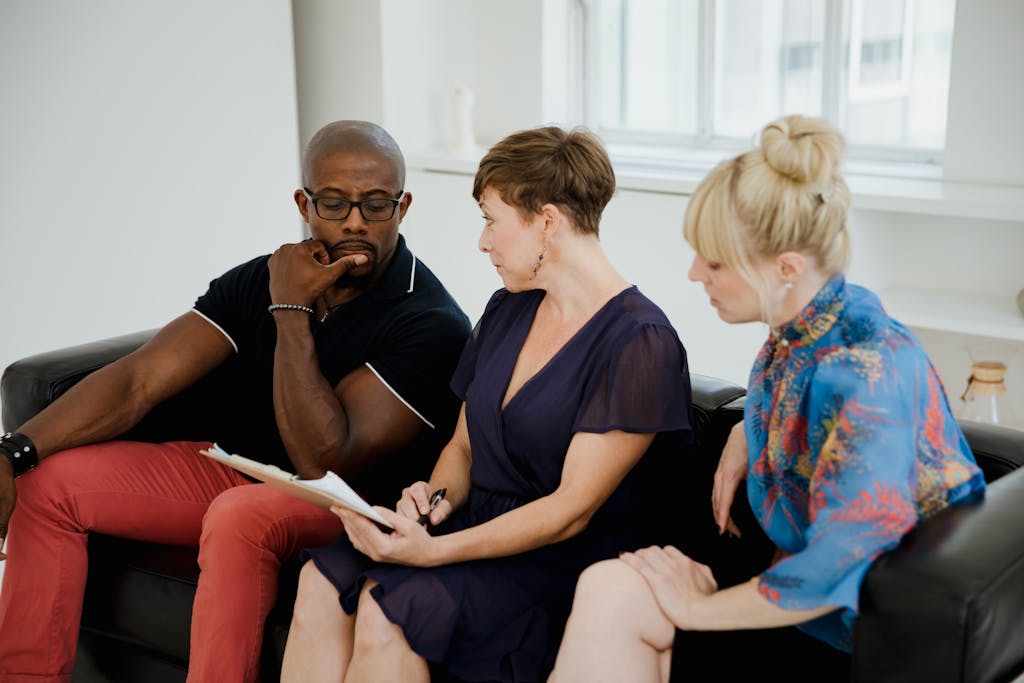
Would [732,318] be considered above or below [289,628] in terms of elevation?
above

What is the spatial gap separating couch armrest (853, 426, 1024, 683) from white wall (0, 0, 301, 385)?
2780 millimetres

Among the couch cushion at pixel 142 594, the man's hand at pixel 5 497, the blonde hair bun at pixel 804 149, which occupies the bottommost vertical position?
the couch cushion at pixel 142 594

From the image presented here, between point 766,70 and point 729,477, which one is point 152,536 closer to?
point 729,477

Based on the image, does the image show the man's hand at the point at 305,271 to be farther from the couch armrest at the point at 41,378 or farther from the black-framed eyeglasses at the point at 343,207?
the couch armrest at the point at 41,378

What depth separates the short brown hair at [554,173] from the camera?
188 centimetres

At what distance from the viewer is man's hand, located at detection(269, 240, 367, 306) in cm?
223

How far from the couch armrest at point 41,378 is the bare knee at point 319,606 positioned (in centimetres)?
85

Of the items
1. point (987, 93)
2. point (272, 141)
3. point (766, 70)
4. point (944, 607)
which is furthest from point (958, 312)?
point (272, 141)

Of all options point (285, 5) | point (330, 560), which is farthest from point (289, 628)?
point (285, 5)

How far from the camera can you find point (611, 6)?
173 inches

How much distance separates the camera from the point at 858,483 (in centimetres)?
146

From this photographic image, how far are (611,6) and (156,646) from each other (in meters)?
3.04

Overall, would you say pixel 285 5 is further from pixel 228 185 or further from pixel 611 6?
pixel 611 6

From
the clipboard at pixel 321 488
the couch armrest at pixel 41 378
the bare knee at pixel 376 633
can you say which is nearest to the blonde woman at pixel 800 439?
the bare knee at pixel 376 633
